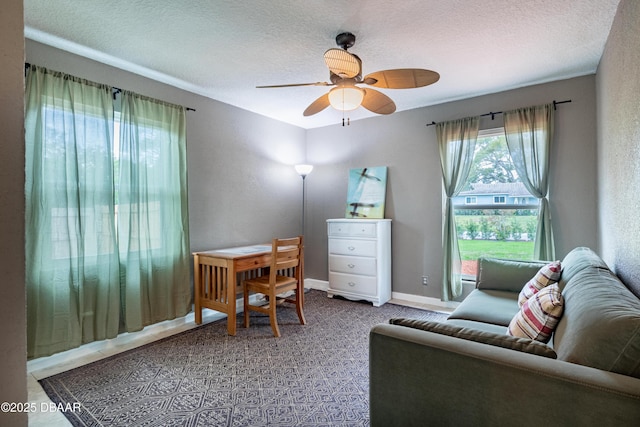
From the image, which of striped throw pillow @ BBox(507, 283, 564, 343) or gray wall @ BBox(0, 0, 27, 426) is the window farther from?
gray wall @ BBox(0, 0, 27, 426)

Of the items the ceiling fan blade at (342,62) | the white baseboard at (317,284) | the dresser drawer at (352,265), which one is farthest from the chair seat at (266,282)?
the ceiling fan blade at (342,62)

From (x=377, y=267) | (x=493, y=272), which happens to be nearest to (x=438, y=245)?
(x=377, y=267)

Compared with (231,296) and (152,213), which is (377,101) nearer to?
(231,296)

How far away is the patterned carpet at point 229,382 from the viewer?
1.85m

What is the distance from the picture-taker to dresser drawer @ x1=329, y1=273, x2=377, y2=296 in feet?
13.0

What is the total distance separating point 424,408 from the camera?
1.15 meters

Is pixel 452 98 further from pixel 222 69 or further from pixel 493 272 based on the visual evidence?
pixel 222 69

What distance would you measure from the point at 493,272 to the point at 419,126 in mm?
2084

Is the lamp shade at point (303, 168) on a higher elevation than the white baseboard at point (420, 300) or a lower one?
higher

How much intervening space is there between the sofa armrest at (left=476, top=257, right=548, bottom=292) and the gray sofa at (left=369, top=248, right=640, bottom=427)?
120 centimetres

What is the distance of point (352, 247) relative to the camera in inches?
163

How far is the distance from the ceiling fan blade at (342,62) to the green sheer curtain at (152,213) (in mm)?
1953

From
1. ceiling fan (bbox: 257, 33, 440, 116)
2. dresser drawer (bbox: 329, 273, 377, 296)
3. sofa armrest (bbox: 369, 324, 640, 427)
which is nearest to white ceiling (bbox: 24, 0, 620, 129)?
ceiling fan (bbox: 257, 33, 440, 116)

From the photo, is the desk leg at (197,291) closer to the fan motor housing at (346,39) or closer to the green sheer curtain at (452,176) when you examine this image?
the fan motor housing at (346,39)
